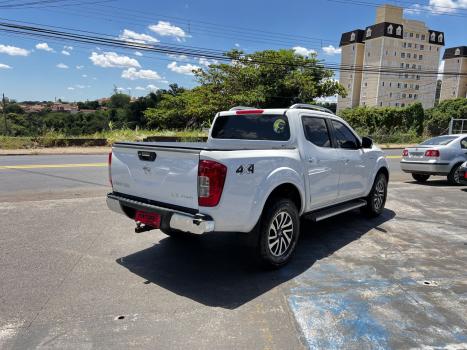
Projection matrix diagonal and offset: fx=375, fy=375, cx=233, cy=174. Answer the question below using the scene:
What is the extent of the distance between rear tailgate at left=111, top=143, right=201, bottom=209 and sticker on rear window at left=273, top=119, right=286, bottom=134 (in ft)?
5.28

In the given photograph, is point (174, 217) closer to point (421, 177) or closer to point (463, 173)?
point (463, 173)

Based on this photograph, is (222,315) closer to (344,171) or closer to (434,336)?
(434,336)

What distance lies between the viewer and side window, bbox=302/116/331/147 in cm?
500

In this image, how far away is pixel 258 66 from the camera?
3544 centimetres

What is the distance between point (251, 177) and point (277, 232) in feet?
2.89

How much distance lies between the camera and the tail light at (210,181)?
138 inches

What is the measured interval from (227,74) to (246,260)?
34186mm

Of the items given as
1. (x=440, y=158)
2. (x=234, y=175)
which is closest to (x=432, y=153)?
(x=440, y=158)

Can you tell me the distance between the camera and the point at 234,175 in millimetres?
3631

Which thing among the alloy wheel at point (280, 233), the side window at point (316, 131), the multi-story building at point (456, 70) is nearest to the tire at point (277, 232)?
the alloy wheel at point (280, 233)

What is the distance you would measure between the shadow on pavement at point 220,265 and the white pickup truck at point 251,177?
0.85ft

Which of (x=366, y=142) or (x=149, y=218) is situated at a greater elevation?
(x=366, y=142)

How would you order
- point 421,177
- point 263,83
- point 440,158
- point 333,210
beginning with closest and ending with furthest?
point 333,210 → point 440,158 → point 421,177 → point 263,83

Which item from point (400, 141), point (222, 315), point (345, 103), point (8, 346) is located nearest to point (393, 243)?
point (222, 315)
